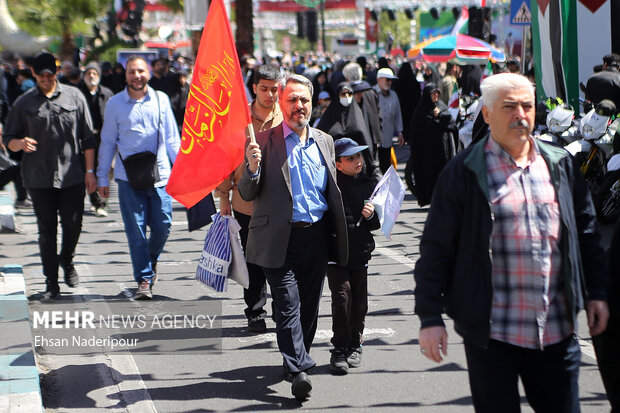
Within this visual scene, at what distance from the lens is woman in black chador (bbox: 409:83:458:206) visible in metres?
12.3

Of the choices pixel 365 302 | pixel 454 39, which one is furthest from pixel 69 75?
pixel 365 302

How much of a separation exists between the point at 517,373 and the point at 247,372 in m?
2.70

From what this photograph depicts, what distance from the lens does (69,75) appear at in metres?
14.2

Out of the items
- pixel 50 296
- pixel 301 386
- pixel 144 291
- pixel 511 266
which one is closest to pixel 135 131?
pixel 144 291

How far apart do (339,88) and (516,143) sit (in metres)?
6.61

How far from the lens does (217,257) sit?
6059 millimetres

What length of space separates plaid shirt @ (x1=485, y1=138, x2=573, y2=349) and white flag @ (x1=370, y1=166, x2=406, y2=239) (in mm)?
2349

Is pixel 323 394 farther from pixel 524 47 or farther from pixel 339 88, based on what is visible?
pixel 524 47

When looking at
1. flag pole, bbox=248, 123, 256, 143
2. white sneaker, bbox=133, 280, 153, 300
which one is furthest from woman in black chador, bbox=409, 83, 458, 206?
flag pole, bbox=248, 123, 256, 143

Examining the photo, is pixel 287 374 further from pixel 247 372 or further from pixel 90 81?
pixel 90 81

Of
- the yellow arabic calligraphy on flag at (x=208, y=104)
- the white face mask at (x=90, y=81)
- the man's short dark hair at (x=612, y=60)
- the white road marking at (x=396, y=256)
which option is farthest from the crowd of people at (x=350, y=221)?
the man's short dark hair at (x=612, y=60)

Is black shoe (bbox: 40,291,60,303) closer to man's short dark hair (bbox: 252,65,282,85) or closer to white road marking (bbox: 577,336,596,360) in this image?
man's short dark hair (bbox: 252,65,282,85)

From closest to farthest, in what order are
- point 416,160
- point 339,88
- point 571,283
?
point 571,283, point 339,88, point 416,160

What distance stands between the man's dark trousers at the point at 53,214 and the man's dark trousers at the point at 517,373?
501cm
